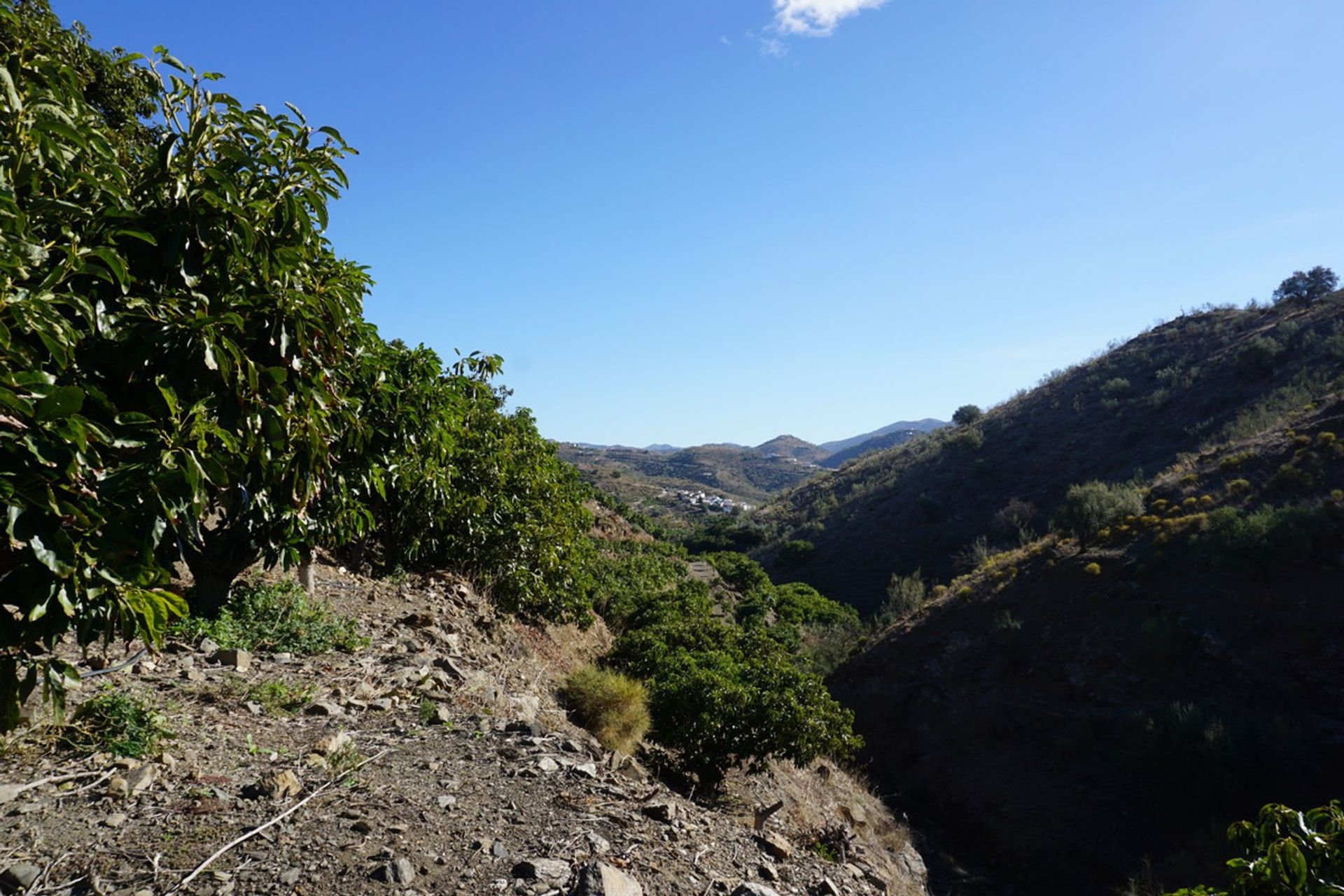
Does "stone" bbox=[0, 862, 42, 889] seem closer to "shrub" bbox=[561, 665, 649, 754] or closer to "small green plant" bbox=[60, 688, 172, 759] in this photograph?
"small green plant" bbox=[60, 688, 172, 759]

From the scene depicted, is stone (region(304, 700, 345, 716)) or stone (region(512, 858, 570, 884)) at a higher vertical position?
stone (region(304, 700, 345, 716))

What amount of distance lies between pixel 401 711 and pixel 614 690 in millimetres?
3702

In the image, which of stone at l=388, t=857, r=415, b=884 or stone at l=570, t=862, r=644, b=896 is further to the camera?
stone at l=570, t=862, r=644, b=896

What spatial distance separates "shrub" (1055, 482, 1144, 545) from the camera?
2191cm

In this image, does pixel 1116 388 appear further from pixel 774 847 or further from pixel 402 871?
pixel 402 871

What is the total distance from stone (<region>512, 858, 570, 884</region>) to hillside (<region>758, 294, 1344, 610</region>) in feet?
98.2

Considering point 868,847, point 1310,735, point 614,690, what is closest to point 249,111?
point 614,690

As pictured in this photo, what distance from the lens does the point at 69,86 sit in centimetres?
308

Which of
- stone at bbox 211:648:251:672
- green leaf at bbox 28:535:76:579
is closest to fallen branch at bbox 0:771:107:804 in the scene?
green leaf at bbox 28:535:76:579

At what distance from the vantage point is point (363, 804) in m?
3.85

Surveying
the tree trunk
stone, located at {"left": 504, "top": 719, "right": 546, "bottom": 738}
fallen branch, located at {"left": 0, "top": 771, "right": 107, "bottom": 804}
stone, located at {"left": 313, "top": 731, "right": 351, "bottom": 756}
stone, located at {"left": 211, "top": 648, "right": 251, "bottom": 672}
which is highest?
the tree trunk

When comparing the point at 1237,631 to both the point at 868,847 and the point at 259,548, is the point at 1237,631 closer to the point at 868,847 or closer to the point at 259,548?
the point at 868,847

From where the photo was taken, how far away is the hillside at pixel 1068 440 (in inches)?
1195

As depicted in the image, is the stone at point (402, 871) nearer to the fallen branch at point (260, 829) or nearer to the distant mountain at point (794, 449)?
the fallen branch at point (260, 829)
